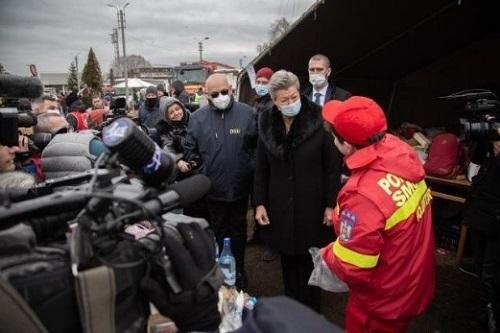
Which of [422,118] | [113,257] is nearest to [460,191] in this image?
[422,118]

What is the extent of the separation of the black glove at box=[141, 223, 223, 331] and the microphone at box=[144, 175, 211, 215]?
61 millimetres

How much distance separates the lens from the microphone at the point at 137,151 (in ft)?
2.80

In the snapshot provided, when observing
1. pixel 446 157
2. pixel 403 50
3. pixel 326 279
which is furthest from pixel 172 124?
pixel 403 50

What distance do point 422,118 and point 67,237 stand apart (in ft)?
21.5

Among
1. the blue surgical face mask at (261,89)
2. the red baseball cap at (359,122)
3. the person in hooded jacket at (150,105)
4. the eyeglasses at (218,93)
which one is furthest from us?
the person in hooded jacket at (150,105)

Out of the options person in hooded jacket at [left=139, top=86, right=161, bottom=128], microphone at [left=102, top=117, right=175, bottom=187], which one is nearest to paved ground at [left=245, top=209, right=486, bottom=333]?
microphone at [left=102, top=117, right=175, bottom=187]

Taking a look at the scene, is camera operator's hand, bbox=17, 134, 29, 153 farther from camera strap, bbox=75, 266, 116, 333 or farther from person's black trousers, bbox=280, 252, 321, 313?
camera strap, bbox=75, 266, 116, 333

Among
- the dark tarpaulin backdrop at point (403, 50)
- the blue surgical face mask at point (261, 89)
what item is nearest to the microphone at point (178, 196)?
the dark tarpaulin backdrop at point (403, 50)

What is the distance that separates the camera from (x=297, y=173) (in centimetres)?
281

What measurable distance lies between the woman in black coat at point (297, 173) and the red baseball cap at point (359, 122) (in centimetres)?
72

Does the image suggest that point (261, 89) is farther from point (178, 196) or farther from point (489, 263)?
point (178, 196)

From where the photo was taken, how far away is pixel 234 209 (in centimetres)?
359

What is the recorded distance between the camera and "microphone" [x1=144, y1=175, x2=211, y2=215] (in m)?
0.89

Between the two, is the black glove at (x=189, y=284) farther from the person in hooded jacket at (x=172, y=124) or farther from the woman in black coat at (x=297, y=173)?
the person in hooded jacket at (x=172, y=124)
